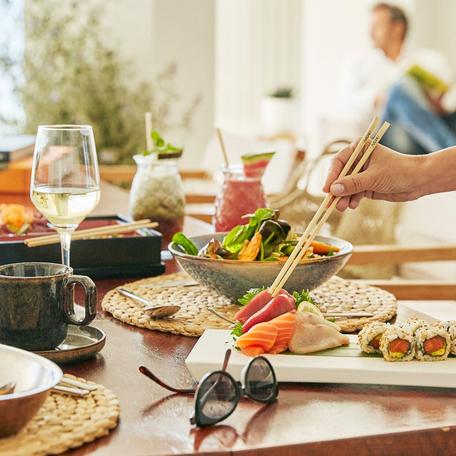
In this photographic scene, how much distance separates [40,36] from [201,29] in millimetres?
964

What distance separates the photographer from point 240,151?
421 cm

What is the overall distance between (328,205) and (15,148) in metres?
1.78

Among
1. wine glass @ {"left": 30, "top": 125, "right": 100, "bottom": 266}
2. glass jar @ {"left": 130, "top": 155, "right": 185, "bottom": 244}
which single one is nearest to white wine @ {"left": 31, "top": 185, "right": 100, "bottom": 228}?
wine glass @ {"left": 30, "top": 125, "right": 100, "bottom": 266}

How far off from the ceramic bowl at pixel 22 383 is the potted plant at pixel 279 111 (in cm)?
831

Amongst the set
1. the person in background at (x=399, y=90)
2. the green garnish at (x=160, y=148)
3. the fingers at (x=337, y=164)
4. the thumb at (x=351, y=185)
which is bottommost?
the person in background at (x=399, y=90)

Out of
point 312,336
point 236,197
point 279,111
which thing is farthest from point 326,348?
point 279,111

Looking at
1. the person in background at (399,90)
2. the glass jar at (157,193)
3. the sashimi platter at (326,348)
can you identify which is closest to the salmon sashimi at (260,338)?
the sashimi platter at (326,348)

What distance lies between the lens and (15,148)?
305 cm

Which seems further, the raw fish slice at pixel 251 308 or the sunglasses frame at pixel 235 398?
the raw fish slice at pixel 251 308

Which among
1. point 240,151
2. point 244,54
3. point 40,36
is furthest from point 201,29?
point 244,54

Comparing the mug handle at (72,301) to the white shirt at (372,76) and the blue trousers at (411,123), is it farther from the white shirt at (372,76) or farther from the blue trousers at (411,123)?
the white shirt at (372,76)

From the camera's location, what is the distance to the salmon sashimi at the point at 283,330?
1.16 metres

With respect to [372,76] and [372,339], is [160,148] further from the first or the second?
[372,76]

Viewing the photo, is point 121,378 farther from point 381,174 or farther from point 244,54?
point 244,54
